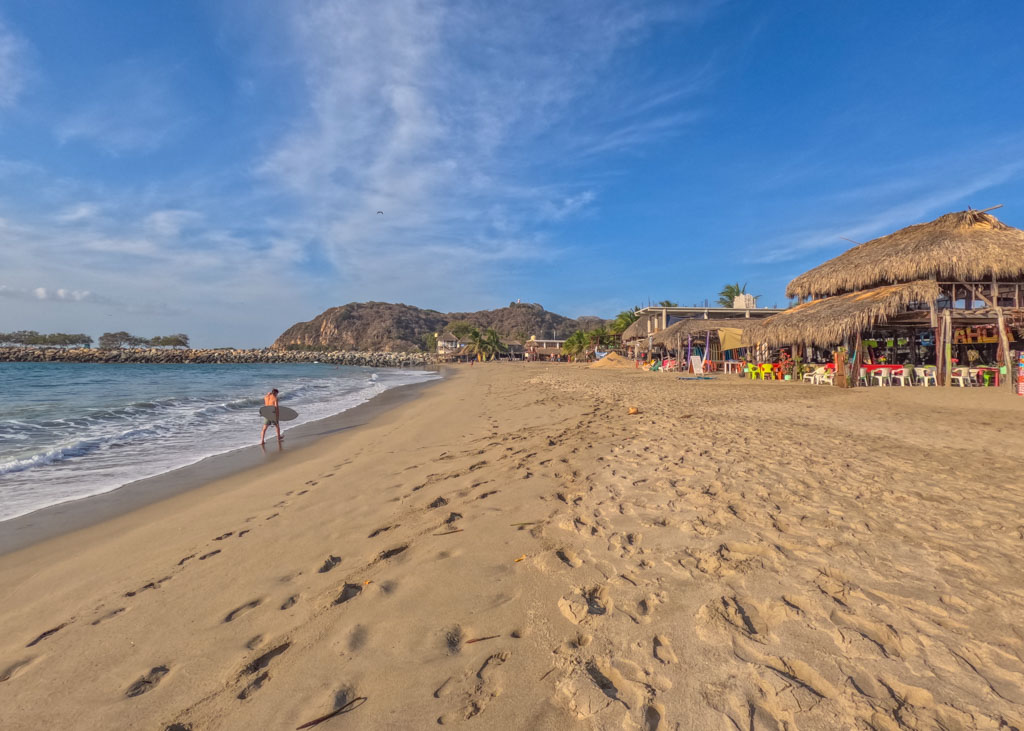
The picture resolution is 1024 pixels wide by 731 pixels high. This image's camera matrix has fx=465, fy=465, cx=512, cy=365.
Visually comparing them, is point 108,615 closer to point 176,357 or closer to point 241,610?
point 241,610

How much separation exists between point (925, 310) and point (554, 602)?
1559 centimetres

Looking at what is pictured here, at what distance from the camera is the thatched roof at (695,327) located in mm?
21062

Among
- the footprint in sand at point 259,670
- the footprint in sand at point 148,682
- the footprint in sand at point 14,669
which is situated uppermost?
the footprint in sand at point 259,670

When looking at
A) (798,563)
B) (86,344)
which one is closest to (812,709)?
(798,563)

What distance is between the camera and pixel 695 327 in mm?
21672

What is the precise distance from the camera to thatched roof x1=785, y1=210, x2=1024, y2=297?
40.3ft

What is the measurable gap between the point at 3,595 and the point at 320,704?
2.92m

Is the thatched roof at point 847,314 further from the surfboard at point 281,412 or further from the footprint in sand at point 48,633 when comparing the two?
the footprint in sand at point 48,633

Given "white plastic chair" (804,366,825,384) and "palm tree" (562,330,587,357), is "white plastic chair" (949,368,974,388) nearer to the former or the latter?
"white plastic chair" (804,366,825,384)

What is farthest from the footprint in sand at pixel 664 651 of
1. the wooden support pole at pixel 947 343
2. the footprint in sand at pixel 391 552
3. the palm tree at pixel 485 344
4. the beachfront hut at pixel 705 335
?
the palm tree at pixel 485 344

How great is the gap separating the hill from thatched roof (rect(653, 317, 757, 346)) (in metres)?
106

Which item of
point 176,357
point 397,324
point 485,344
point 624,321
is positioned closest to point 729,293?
point 624,321

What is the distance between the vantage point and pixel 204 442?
8.41 meters

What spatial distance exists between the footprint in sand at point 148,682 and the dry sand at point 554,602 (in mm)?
12
